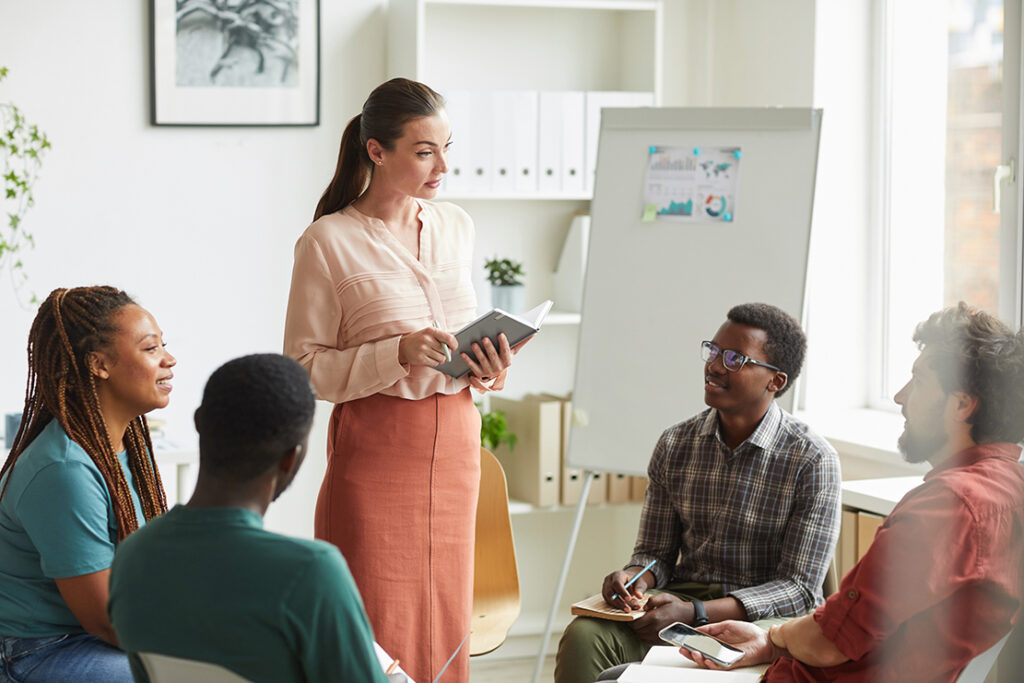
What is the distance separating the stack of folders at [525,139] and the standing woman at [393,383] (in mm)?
1249

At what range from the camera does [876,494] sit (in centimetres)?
236

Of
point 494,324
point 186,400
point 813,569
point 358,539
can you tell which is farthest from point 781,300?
point 186,400

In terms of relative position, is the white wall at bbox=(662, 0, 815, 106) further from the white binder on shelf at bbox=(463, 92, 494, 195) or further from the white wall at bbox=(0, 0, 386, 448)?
the white wall at bbox=(0, 0, 386, 448)

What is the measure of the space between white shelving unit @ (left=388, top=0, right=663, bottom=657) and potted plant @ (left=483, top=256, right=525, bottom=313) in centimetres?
12

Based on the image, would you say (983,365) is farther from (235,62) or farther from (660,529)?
(235,62)

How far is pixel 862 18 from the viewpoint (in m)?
3.11

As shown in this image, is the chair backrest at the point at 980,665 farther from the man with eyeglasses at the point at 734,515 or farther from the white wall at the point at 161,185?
the white wall at the point at 161,185

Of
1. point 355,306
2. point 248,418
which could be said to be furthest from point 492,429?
point 248,418

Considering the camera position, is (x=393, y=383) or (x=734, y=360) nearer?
(x=393, y=383)

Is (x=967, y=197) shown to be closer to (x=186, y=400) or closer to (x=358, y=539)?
(x=358, y=539)

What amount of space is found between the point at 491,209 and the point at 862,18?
1.23 metres

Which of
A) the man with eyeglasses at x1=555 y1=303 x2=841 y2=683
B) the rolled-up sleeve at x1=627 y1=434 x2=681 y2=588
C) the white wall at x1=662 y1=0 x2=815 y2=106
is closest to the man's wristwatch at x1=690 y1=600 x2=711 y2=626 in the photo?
the man with eyeglasses at x1=555 y1=303 x2=841 y2=683

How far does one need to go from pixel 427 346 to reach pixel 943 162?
3.71 feet

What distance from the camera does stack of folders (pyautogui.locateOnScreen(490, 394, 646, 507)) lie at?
3248 mm
